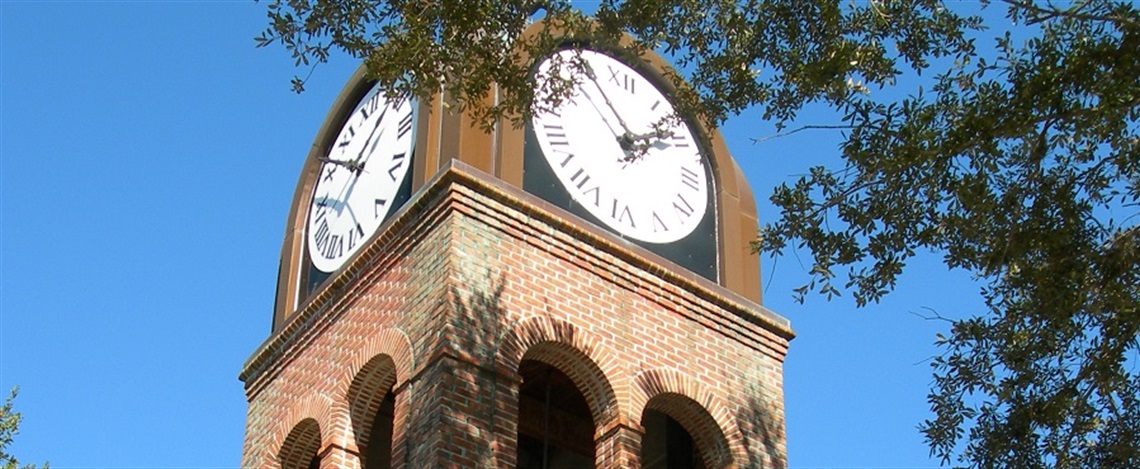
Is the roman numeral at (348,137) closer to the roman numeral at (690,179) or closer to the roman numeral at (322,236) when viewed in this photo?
the roman numeral at (322,236)

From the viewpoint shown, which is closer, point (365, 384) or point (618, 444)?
point (618, 444)

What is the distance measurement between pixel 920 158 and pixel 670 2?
6.55ft

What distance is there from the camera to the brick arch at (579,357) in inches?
535

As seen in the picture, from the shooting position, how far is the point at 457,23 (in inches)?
440

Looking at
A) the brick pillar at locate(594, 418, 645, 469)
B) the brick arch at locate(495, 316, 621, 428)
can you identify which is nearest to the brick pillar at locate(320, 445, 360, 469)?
the brick arch at locate(495, 316, 621, 428)

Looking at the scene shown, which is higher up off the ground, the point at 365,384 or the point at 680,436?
the point at 680,436

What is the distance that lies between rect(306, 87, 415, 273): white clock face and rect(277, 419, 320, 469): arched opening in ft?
4.78

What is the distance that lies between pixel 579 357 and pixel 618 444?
30.6 inches

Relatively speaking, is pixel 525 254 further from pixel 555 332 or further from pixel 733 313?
pixel 733 313

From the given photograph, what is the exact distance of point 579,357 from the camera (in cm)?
1375

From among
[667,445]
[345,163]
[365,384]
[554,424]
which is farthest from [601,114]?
[365,384]

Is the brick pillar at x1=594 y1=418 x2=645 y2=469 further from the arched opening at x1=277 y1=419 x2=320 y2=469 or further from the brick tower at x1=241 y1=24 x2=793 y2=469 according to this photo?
the arched opening at x1=277 y1=419 x2=320 y2=469

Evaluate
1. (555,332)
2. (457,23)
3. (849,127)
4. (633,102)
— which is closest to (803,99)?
(849,127)

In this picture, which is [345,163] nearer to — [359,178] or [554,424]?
[359,178]
